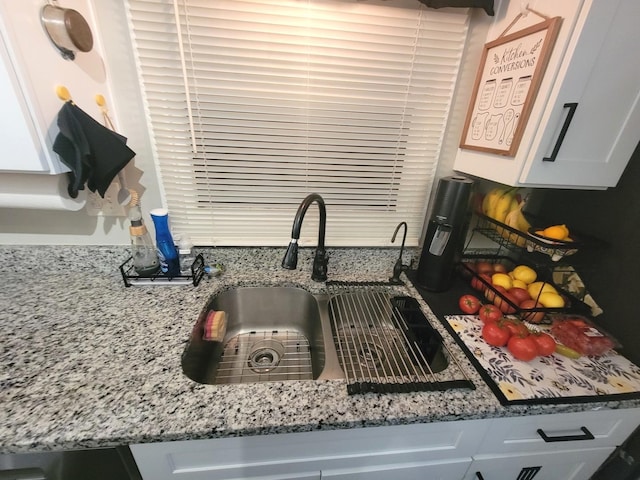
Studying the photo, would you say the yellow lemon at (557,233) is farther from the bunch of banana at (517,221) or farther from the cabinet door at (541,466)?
the cabinet door at (541,466)

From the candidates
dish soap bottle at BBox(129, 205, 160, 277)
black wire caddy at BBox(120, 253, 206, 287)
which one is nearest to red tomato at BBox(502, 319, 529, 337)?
black wire caddy at BBox(120, 253, 206, 287)

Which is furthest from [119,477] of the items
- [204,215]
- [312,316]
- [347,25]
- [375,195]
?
[347,25]

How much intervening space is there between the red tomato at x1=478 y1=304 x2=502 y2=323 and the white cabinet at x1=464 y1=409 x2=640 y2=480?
28cm

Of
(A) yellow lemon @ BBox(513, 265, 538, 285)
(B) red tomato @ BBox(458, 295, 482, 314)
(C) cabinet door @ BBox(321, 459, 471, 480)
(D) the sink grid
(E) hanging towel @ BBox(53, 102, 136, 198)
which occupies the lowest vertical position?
(C) cabinet door @ BBox(321, 459, 471, 480)

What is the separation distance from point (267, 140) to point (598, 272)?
1.34 m

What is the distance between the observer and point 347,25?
86 centimetres

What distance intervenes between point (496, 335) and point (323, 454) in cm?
63

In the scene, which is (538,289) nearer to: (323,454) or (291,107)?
(323,454)

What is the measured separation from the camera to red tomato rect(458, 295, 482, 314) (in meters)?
0.96

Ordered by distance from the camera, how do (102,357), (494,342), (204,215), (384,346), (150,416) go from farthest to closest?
(204,215) < (384,346) < (494,342) < (102,357) < (150,416)

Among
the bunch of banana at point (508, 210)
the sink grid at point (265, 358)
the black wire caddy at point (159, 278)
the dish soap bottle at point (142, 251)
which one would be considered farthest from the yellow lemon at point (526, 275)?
the dish soap bottle at point (142, 251)

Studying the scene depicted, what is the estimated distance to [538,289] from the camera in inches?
39.0

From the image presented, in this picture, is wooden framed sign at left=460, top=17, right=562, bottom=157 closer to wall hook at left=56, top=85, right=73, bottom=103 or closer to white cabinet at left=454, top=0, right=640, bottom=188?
white cabinet at left=454, top=0, right=640, bottom=188

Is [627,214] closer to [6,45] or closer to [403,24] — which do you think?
[403,24]
